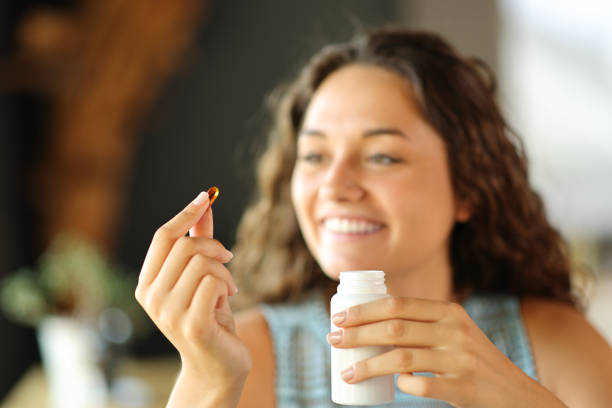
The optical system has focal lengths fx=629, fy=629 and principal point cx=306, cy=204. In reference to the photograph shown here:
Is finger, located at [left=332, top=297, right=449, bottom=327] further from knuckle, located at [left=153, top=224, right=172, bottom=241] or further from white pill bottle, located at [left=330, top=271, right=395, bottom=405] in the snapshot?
knuckle, located at [left=153, top=224, right=172, bottom=241]

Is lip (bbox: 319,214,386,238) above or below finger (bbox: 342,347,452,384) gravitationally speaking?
above

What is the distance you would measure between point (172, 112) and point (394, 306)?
2.17 m

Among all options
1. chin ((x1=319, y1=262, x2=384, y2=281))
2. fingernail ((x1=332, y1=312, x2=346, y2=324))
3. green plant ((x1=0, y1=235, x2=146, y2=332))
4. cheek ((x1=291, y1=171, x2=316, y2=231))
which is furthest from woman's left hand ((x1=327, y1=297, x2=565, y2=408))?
green plant ((x1=0, y1=235, x2=146, y2=332))

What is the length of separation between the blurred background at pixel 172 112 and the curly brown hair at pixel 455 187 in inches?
23.3

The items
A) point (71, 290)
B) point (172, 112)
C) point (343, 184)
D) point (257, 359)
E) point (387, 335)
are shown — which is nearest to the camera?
point (387, 335)

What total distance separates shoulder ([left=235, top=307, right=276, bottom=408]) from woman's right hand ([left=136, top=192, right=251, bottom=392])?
32cm

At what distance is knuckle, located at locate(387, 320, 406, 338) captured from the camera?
0.71 meters

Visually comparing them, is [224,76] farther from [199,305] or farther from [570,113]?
[199,305]

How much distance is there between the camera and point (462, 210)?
1.21 meters

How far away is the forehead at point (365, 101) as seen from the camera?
1.07m

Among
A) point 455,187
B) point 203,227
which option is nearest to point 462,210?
point 455,187

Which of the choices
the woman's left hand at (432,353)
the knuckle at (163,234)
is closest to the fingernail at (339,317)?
the woman's left hand at (432,353)

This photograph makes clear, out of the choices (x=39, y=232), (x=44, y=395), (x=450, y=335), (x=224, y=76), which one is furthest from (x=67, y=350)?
(x=224, y=76)

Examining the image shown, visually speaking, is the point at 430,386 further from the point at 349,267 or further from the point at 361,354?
the point at 349,267
